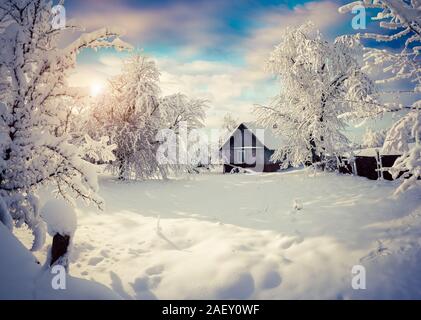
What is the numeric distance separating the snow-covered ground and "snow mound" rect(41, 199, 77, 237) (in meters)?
1.23

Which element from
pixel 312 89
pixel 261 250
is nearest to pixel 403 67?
pixel 261 250

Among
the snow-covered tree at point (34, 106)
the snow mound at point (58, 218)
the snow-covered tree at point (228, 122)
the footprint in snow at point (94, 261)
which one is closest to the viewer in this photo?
the snow mound at point (58, 218)

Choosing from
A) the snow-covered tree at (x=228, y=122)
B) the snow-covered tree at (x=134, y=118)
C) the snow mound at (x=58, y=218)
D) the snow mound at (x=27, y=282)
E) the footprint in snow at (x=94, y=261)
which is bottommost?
the footprint in snow at (x=94, y=261)

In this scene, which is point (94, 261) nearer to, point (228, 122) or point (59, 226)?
point (59, 226)

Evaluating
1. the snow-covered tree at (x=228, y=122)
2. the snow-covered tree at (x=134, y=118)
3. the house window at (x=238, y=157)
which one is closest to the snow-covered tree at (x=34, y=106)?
the snow-covered tree at (x=134, y=118)

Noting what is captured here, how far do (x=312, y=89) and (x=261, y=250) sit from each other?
12.6 m

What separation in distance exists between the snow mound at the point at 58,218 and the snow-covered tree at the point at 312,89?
12.9m

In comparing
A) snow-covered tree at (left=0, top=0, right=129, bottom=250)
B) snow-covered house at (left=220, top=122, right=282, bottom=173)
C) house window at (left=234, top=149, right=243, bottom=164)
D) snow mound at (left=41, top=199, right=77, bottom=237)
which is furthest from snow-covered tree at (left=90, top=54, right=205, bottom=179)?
house window at (left=234, top=149, right=243, bottom=164)

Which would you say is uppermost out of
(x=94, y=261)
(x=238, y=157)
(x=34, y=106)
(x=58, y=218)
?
(x=34, y=106)

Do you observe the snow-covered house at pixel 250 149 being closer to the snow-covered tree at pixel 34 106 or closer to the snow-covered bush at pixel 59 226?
the snow-covered tree at pixel 34 106

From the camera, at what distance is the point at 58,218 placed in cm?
322

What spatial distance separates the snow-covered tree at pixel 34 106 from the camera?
3.84 m

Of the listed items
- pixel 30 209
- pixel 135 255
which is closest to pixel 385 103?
pixel 135 255
